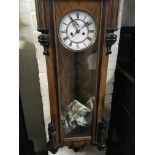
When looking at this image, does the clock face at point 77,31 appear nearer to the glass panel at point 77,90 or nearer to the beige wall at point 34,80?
the glass panel at point 77,90

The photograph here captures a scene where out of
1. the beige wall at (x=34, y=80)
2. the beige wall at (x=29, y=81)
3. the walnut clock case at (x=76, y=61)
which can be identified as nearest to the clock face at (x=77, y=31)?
the walnut clock case at (x=76, y=61)

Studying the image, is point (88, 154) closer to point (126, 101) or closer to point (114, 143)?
point (114, 143)

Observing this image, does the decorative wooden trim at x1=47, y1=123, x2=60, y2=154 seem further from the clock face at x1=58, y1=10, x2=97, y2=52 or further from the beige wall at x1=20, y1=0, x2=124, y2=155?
the clock face at x1=58, y1=10, x2=97, y2=52

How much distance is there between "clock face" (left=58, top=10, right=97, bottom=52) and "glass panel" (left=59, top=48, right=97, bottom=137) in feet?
0.12

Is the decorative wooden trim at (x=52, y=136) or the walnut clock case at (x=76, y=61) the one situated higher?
the walnut clock case at (x=76, y=61)

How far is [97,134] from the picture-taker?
99cm

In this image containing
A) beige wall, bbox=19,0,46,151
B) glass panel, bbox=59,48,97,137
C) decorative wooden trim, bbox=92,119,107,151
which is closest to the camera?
glass panel, bbox=59,48,97,137

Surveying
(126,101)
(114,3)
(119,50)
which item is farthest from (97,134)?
(114,3)

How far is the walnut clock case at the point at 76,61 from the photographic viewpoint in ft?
2.46

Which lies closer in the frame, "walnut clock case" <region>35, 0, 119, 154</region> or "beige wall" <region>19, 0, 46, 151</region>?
"walnut clock case" <region>35, 0, 119, 154</region>

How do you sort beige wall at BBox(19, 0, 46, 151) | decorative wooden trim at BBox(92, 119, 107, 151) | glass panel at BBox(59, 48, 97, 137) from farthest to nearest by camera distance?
beige wall at BBox(19, 0, 46, 151) → decorative wooden trim at BBox(92, 119, 107, 151) → glass panel at BBox(59, 48, 97, 137)

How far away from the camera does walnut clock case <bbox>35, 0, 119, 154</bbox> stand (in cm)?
75

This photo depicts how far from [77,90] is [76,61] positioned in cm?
15

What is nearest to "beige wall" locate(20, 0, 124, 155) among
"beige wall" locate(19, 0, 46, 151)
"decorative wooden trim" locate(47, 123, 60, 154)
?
"beige wall" locate(19, 0, 46, 151)
